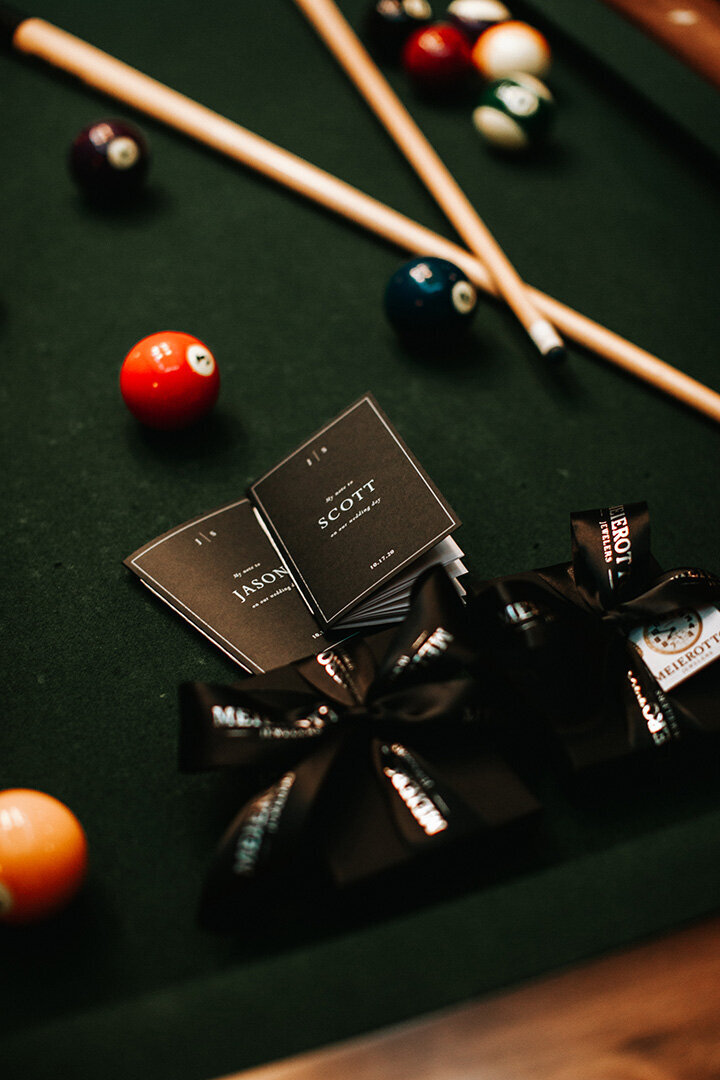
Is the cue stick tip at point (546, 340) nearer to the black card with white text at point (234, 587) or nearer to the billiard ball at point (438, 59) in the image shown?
the black card with white text at point (234, 587)

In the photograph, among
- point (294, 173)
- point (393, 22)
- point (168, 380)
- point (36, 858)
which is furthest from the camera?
point (393, 22)

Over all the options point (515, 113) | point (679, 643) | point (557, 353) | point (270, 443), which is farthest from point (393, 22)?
point (679, 643)

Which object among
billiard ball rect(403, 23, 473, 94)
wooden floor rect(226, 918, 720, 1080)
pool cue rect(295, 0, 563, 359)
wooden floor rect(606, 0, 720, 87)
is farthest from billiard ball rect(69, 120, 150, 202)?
wooden floor rect(226, 918, 720, 1080)

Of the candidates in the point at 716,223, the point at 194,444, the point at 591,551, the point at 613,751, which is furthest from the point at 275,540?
the point at 716,223

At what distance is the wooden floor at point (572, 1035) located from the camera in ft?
3.00

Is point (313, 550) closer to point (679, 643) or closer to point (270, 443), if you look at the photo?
point (270, 443)

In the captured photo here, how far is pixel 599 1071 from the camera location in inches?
37.1

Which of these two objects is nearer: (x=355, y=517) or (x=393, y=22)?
(x=355, y=517)

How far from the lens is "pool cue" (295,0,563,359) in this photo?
2.09m

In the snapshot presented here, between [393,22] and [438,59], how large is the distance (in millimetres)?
242

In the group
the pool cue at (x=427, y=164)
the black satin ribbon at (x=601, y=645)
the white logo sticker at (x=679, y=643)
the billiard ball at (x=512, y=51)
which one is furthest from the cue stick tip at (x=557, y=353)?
the billiard ball at (x=512, y=51)

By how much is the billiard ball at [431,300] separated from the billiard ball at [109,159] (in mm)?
804

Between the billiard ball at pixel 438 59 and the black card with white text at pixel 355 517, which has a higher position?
the billiard ball at pixel 438 59

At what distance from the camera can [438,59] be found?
2.66 m
